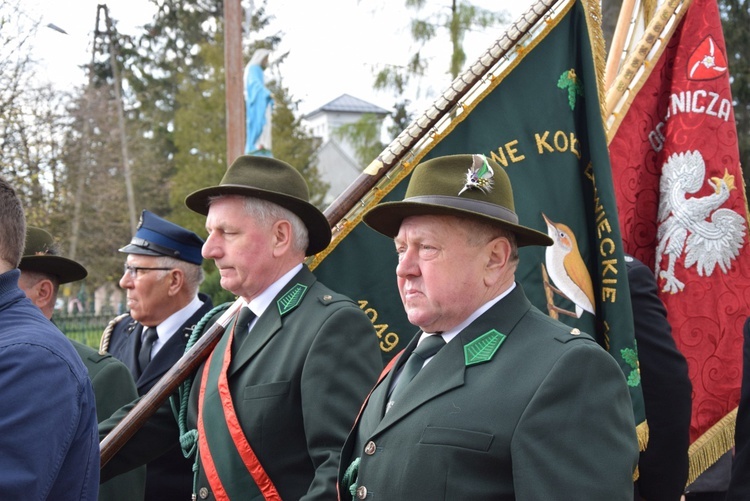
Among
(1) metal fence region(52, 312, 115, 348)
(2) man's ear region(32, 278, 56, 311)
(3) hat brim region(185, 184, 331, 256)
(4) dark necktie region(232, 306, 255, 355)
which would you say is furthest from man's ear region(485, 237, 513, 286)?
(1) metal fence region(52, 312, 115, 348)

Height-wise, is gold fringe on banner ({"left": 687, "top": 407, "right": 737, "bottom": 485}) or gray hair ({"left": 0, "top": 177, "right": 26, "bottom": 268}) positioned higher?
gray hair ({"left": 0, "top": 177, "right": 26, "bottom": 268})

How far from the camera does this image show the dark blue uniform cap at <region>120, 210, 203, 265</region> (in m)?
5.29

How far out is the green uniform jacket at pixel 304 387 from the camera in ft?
9.98

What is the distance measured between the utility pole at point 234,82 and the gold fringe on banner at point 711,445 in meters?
7.12

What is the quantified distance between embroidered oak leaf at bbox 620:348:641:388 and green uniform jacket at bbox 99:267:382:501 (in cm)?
97

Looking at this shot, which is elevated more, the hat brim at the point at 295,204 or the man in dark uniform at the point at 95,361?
the hat brim at the point at 295,204

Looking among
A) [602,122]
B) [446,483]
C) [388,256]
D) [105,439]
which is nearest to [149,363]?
[105,439]

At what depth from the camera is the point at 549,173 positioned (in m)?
3.81

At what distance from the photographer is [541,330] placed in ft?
8.11

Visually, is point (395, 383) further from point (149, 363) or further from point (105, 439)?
point (149, 363)

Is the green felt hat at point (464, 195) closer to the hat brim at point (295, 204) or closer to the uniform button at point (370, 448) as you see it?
the uniform button at point (370, 448)

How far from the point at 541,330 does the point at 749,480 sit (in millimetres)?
1264

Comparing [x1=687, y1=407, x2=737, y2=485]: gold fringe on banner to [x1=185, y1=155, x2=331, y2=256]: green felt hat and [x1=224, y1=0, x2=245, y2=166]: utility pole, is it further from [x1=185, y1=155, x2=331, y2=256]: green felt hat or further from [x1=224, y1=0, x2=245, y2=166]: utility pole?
[x1=224, y1=0, x2=245, y2=166]: utility pole

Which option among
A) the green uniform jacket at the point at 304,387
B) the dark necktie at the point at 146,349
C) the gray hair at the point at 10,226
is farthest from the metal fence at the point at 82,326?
the gray hair at the point at 10,226
